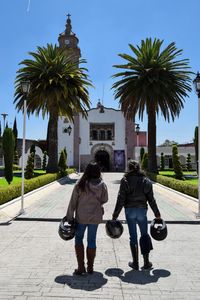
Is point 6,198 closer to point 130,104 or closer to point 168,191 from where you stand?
point 168,191

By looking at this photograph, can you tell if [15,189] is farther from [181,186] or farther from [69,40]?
[69,40]

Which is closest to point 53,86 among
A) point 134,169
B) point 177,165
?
point 177,165

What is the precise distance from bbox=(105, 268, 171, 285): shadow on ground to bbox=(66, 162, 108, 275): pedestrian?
1.35 ft

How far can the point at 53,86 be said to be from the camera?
27.9 metres

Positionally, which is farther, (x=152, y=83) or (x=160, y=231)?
(x=152, y=83)

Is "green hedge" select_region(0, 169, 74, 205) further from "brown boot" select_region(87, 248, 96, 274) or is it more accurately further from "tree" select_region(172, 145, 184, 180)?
"tree" select_region(172, 145, 184, 180)

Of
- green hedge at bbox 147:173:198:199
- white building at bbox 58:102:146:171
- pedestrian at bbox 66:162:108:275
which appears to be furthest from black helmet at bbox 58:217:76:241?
white building at bbox 58:102:146:171

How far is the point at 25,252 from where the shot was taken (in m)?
6.77

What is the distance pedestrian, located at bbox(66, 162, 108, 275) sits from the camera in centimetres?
532

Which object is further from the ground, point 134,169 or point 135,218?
point 134,169

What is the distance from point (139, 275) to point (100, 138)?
4741 cm

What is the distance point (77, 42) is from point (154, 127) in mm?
31741

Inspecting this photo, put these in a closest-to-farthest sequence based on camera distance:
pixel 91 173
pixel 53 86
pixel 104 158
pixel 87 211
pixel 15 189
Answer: pixel 87 211 → pixel 91 173 → pixel 15 189 → pixel 53 86 → pixel 104 158

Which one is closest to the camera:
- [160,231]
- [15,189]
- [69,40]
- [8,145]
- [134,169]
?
[134,169]
